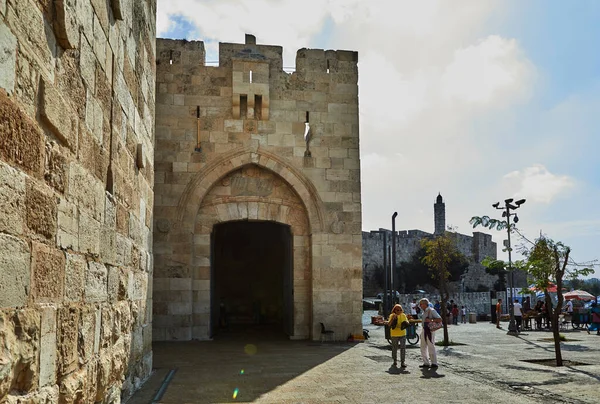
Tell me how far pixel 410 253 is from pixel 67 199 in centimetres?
4655

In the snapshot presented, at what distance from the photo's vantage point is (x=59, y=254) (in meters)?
3.36

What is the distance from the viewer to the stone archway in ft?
43.3

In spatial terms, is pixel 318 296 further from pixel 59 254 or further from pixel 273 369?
pixel 59 254

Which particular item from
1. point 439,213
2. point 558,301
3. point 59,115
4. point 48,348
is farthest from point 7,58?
point 439,213

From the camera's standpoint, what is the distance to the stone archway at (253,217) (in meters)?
13.2

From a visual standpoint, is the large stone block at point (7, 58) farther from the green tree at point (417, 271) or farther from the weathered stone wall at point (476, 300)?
the green tree at point (417, 271)

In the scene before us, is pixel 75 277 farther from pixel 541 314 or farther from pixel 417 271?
pixel 417 271

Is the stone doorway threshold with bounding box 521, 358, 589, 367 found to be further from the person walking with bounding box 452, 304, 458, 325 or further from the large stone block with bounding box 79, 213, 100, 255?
the person walking with bounding box 452, 304, 458, 325

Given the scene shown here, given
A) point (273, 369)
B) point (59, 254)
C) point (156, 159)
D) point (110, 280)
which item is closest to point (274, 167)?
point (156, 159)

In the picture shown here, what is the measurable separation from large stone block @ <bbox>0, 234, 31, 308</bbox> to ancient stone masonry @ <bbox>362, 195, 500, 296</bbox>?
4425cm

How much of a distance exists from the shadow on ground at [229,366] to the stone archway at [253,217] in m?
0.72

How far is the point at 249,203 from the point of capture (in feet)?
44.1

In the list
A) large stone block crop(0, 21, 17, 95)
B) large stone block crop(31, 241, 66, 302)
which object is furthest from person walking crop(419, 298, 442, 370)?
large stone block crop(0, 21, 17, 95)

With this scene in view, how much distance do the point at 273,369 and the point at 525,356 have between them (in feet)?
16.6
